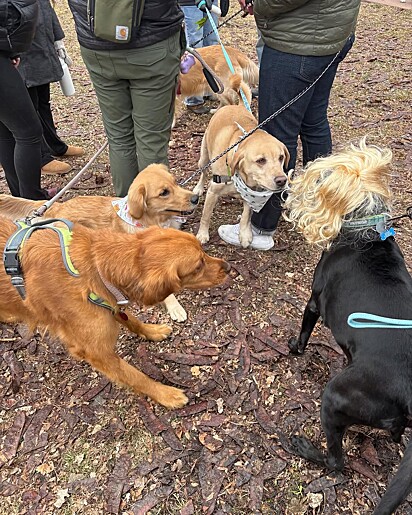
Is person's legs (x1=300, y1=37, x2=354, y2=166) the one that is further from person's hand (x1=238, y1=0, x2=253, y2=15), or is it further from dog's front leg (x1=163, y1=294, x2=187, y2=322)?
dog's front leg (x1=163, y1=294, x2=187, y2=322)

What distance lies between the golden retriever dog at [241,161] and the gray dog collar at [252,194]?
4 cm

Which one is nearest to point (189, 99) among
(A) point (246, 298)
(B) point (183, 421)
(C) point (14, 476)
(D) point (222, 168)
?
(D) point (222, 168)

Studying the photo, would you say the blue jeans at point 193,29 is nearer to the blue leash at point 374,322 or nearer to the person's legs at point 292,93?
the person's legs at point 292,93

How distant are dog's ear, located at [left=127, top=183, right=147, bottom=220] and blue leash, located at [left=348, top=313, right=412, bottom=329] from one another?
7.11 feet

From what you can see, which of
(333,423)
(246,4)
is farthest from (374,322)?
(246,4)

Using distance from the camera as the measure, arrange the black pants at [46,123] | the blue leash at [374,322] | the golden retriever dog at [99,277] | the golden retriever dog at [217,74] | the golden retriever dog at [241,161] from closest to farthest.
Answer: the blue leash at [374,322], the golden retriever dog at [99,277], the golden retriever dog at [241,161], the black pants at [46,123], the golden retriever dog at [217,74]

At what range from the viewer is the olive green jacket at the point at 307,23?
3160 millimetres

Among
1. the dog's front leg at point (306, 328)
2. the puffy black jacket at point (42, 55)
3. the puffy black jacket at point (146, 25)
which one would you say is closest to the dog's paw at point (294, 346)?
the dog's front leg at point (306, 328)

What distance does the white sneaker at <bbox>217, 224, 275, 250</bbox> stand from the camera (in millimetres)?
4656

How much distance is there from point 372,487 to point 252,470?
32.2 inches

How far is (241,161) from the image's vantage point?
167 inches

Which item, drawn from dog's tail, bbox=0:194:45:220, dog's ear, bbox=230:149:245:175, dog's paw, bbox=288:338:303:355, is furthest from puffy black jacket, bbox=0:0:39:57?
dog's paw, bbox=288:338:303:355

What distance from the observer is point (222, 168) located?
4.80 metres

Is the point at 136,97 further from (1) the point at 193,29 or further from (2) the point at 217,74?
(1) the point at 193,29
